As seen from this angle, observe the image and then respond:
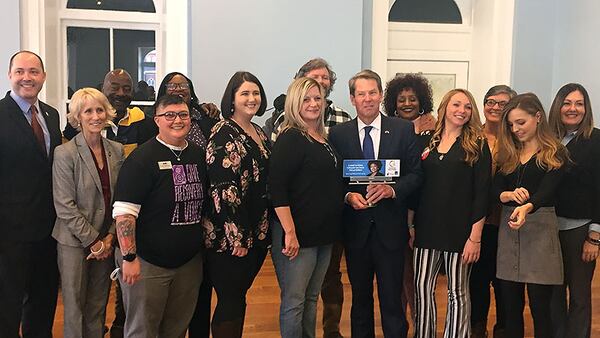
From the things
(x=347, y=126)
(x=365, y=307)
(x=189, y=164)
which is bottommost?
(x=365, y=307)

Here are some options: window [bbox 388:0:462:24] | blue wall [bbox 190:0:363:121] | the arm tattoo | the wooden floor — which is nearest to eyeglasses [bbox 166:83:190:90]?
the arm tattoo

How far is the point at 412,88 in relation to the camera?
345 centimetres

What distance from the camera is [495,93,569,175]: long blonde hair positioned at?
271 cm

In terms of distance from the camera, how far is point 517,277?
2.78 m

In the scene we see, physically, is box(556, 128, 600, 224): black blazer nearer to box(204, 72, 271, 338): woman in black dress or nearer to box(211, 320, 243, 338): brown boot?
box(204, 72, 271, 338): woman in black dress


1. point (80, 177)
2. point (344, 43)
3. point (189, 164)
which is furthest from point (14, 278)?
point (344, 43)

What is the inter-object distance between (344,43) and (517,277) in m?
3.21

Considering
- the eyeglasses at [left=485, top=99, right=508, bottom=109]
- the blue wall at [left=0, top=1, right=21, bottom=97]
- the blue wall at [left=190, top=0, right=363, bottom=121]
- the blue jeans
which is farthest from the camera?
the blue wall at [left=190, top=0, right=363, bottom=121]

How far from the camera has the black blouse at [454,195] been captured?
9.00 feet

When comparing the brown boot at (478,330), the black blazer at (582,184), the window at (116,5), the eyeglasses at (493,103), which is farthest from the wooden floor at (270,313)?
the window at (116,5)

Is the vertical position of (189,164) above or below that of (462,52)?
below

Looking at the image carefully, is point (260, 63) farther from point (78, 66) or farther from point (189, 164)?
point (189, 164)

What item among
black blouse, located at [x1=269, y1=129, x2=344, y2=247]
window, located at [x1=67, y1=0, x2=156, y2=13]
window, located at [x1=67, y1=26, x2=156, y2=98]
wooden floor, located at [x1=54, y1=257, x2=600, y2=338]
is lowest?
wooden floor, located at [x1=54, y1=257, x2=600, y2=338]

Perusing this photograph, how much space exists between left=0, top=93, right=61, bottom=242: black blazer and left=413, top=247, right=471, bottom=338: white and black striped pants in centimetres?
190
